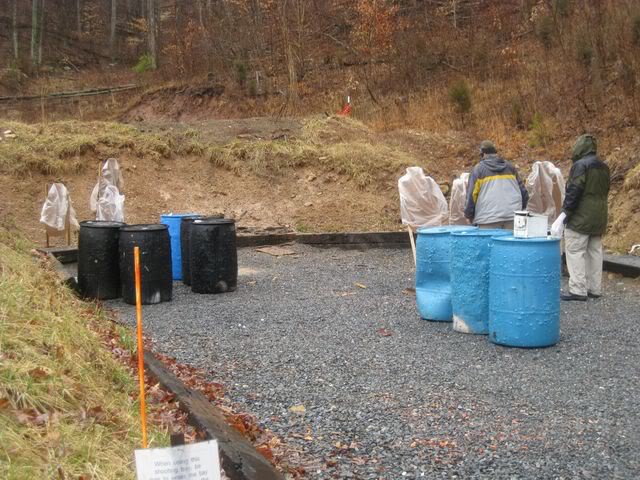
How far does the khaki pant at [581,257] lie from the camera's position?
897 centimetres

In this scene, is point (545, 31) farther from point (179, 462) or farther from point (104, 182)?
point (179, 462)

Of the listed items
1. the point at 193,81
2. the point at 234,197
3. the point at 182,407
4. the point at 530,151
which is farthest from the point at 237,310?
Result: the point at 193,81

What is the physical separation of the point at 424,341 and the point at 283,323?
1.70 m

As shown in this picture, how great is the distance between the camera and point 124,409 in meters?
4.37

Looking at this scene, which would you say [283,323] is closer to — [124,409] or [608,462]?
[124,409]

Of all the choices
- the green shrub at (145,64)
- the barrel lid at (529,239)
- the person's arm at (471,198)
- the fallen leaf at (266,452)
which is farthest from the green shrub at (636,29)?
the green shrub at (145,64)

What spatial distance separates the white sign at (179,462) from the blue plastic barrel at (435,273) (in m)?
5.53

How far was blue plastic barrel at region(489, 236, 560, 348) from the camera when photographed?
6.74m

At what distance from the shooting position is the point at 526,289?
675 centimetres

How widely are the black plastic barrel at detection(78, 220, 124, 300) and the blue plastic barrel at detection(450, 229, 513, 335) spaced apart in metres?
4.55

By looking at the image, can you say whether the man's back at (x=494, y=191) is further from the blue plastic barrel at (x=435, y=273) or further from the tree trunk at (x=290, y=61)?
the tree trunk at (x=290, y=61)

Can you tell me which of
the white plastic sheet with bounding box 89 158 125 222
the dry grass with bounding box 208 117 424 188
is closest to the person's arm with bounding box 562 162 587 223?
the white plastic sheet with bounding box 89 158 125 222

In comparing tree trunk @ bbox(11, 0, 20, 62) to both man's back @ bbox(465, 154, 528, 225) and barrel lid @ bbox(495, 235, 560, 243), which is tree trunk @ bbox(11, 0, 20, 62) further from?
barrel lid @ bbox(495, 235, 560, 243)

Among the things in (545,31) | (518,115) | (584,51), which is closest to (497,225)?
(518,115)
